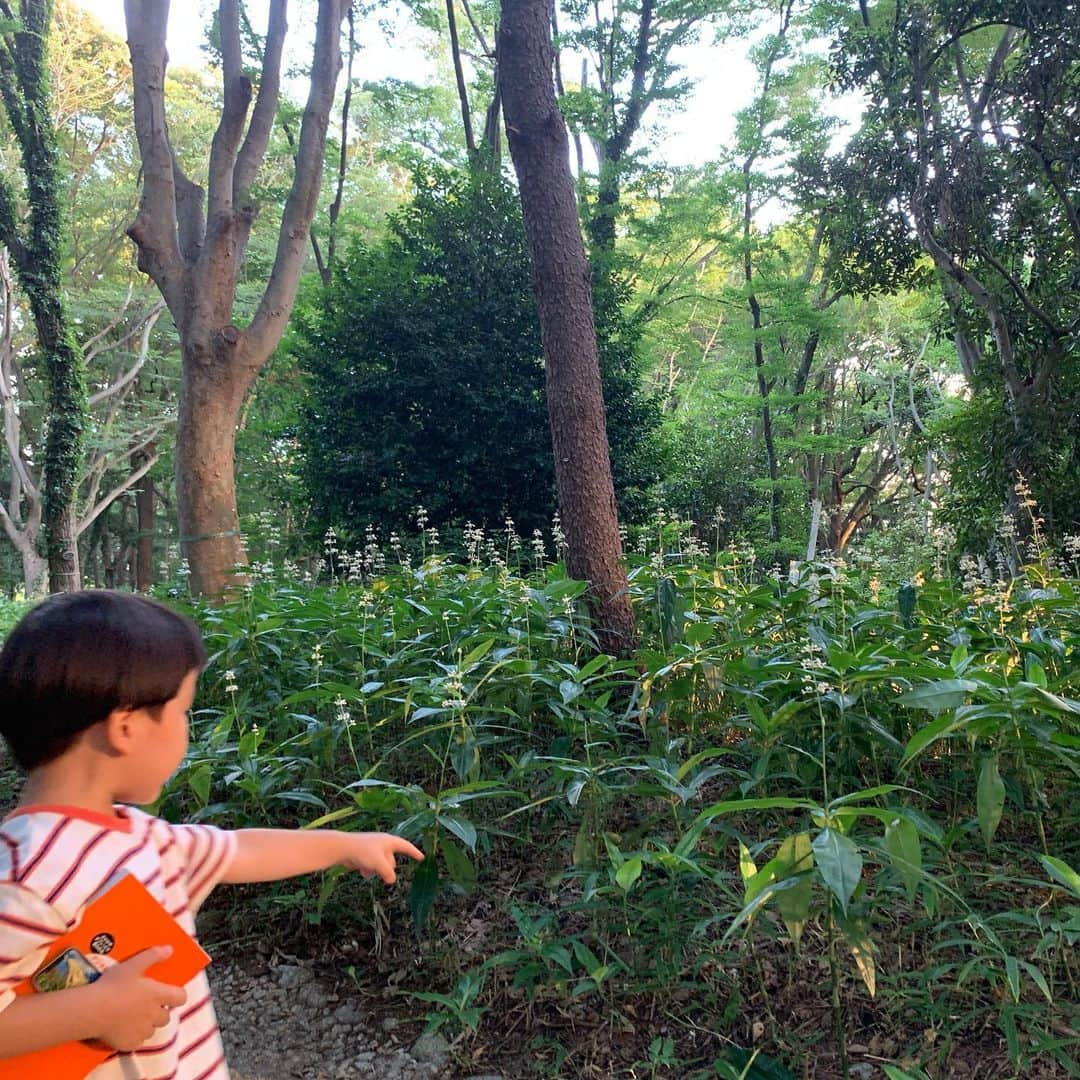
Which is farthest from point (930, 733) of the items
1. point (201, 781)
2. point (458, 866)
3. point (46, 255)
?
point (46, 255)

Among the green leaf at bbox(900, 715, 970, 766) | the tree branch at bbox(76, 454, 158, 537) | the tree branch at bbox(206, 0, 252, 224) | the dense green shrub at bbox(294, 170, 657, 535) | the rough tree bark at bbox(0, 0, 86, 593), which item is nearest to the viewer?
the green leaf at bbox(900, 715, 970, 766)

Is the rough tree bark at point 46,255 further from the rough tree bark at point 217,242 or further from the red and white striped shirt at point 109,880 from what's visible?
the red and white striped shirt at point 109,880

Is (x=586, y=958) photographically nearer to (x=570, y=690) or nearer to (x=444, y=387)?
(x=570, y=690)

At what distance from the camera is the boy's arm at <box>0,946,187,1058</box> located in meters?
0.91

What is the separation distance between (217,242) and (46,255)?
5.52 meters

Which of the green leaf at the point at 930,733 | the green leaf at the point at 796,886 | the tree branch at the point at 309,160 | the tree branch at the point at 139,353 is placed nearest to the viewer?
the green leaf at the point at 796,886

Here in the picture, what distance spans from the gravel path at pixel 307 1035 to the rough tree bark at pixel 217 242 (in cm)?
464

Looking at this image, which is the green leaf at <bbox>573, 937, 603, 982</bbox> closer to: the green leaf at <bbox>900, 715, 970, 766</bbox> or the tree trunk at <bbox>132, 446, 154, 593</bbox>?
the green leaf at <bbox>900, 715, 970, 766</bbox>

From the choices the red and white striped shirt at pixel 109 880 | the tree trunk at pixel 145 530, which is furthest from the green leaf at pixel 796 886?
the tree trunk at pixel 145 530

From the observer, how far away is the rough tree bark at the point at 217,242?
6.85m

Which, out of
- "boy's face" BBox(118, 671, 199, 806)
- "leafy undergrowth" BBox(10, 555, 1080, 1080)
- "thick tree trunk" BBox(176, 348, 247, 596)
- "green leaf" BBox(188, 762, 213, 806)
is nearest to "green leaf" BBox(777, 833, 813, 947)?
"leafy undergrowth" BBox(10, 555, 1080, 1080)

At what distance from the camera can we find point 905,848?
146 centimetres

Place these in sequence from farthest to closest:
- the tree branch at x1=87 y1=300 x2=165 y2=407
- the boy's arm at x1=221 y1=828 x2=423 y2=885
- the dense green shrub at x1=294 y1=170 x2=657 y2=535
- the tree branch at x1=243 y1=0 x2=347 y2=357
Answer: the tree branch at x1=87 y1=300 x2=165 y2=407, the dense green shrub at x1=294 y1=170 x2=657 y2=535, the tree branch at x1=243 y1=0 x2=347 y2=357, the boy's arm at x1=221 y1=828 x2=423 y2=885

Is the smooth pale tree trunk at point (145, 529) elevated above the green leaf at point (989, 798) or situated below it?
above
